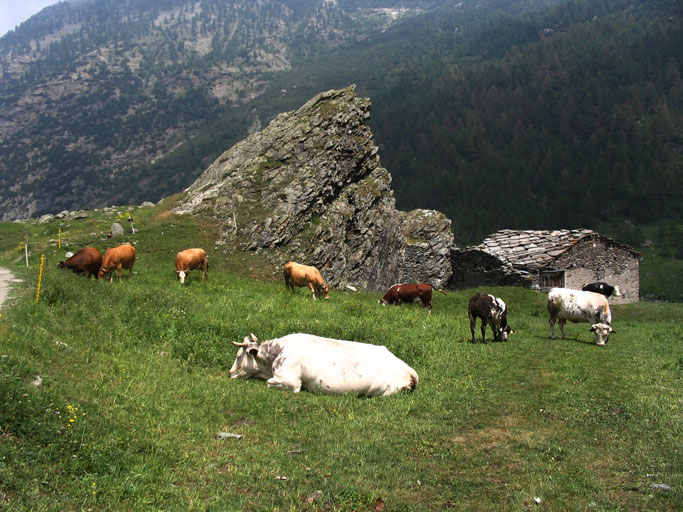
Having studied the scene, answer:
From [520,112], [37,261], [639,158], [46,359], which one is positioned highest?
[46,359]

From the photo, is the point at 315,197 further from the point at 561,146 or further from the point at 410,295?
the point at 561,146

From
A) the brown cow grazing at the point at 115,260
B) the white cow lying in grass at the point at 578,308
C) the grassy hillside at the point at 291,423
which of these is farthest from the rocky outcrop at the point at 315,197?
the grassy hillside at the point at 291,423

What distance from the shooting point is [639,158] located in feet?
493

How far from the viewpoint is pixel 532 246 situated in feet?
177

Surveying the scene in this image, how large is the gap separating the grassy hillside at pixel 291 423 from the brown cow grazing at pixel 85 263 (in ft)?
15.6

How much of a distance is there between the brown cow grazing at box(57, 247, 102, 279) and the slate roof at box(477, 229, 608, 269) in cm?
3742

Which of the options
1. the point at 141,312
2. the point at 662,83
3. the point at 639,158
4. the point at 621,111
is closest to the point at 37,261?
the point at 141,312

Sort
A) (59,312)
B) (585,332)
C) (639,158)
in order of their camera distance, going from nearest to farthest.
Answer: (59,312) < (585,332) < (639,158)

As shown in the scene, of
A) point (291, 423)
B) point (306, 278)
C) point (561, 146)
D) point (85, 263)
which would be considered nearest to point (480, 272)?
point (306, 278)

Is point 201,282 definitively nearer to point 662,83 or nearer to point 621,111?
point 621,111

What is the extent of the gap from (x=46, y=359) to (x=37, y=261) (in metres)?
20.1

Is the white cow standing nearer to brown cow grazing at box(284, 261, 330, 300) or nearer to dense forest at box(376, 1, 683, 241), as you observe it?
brown cow grazing at box(284, 261, 330, 300)

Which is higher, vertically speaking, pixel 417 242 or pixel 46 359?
pixel 46 359

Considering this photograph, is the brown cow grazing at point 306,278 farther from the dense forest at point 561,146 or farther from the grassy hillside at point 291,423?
the dense forest at point 561,146
